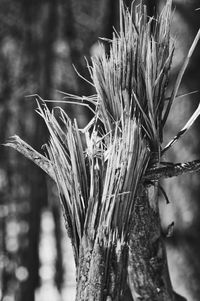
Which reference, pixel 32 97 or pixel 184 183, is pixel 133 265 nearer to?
pixel 184 183

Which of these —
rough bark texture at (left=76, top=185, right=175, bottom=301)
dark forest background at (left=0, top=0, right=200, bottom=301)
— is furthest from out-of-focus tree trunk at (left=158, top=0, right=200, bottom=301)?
dark forest background at (left=0, top=0, right=200, bottom=301)

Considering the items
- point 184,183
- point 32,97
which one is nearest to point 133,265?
point 184,183

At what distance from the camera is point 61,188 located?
1.80 feet

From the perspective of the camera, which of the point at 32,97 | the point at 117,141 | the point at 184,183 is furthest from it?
the point at 32,97

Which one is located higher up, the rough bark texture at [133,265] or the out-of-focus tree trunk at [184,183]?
the out-of-focus tree trunk at [184,183]

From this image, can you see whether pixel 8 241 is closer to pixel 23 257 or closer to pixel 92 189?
pixel 23 257

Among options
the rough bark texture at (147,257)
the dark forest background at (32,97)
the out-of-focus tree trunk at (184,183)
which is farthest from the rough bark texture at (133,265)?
the dark forest background at (32,97)

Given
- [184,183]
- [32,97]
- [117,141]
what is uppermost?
[32,97]

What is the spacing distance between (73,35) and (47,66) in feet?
0.60

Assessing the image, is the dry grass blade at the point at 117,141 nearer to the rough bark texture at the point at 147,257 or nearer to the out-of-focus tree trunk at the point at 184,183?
the rough bark texture at the point at 147,257

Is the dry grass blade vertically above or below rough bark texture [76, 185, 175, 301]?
above

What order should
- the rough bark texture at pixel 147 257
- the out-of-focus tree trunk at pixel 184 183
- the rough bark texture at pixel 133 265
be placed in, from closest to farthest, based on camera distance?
the rough bark texture at pixel 133 265, the rough bark texture at pixel 147 257, the out-of-focus tree trunk at pixel 184 183

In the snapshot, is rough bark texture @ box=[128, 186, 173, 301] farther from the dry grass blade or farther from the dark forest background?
the dark forest background

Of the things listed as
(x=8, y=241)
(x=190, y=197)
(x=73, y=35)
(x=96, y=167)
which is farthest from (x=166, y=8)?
(x=8, y=241)
